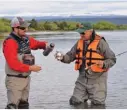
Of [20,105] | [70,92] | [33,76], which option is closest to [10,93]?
[20,105]

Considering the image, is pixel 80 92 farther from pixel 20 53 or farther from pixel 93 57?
pixel 20 53

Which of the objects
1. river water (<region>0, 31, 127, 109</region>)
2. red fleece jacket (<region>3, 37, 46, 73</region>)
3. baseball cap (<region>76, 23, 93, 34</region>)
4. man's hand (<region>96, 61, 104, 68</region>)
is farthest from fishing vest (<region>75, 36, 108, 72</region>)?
red fleece jacket (<region>3, 37, 46, 73</region>)

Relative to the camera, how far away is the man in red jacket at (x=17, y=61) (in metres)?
8.36

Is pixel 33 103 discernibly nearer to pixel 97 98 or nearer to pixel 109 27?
pixel 97 98

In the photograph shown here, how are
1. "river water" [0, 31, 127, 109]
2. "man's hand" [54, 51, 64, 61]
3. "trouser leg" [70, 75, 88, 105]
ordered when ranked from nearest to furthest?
"man's hand" [54, 51, 64, 61]
"trouser leg" [70, 75, 88, 105]
"river water" [0, 31, 127, 109]

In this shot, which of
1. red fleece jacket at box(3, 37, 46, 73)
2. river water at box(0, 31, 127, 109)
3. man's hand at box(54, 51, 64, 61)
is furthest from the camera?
river water at box(0, 31, 127, 109)

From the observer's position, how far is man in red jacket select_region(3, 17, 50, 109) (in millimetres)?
8359

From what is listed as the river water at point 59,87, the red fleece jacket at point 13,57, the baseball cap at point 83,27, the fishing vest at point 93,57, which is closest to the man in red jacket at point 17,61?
the red fleece jacket at point 13,57

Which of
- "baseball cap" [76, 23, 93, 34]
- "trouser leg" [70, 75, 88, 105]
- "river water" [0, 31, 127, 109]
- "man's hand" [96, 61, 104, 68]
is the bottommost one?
"river water" [0, 31, 127, 109]

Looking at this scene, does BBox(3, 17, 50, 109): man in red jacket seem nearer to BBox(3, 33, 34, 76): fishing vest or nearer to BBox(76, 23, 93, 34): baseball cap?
BBox(3, 33, 34, 76): fishing vest

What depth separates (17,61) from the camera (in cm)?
837

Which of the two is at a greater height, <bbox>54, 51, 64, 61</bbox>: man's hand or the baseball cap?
the baseball cap

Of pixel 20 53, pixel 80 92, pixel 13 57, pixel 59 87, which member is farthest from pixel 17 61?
pixel 59 87

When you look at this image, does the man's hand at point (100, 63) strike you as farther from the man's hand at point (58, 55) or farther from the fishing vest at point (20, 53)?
the fishing vest at point (20, 53)
